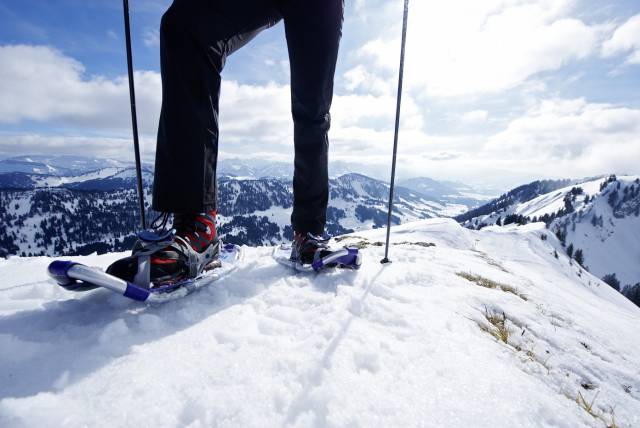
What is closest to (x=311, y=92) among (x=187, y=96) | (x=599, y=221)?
(x=187, y=96)

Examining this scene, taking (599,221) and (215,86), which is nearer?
(215,86)

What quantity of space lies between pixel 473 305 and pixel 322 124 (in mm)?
1868

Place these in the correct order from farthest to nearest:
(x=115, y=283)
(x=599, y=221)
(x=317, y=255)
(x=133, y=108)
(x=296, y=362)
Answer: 1. (x=599, y=221)
2. (x=133, y=108)
3. (x=317, y=255)
4. (x=115, y=283)
5. (x=296, y=362)

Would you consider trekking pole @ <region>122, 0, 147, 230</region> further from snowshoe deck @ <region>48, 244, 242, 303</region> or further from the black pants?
snowshoe deck @ <region>48, 244, 242, 303</region>

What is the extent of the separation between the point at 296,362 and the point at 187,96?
180 centimetres

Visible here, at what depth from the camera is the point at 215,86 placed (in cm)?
235

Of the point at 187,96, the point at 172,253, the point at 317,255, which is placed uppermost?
the point at 187,96

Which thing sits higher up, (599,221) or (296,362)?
(296,362)

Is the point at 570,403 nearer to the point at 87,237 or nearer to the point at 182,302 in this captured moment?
the point at 182,302

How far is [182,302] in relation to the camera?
6.66 ft

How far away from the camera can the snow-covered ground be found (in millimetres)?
1138

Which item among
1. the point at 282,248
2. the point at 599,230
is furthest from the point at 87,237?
the point at 599,230

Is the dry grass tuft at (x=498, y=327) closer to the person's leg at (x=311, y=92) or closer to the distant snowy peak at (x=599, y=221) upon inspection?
the person's leg at (x=311, y=92)

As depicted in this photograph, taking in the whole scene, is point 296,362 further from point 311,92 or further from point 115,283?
point 311,92
